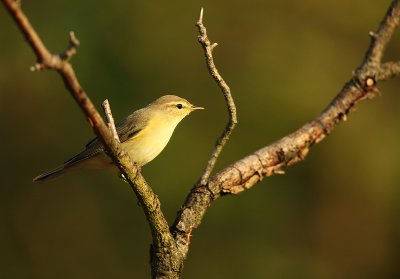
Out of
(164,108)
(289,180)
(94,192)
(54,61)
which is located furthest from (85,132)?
(54,61)

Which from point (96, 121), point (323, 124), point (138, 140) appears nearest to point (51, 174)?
point (138, 140)


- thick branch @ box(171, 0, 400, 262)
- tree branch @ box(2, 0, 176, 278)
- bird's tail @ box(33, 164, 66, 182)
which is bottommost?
tree branch @ box(2, 0, 176, 278)

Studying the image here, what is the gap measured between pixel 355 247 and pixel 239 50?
8.07 ft

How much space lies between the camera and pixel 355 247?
20.7ft

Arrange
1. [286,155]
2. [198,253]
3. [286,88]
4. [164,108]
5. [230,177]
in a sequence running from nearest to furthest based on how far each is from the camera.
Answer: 1. [230,177]
2. [286,155]
3. [164,108]
4. [198,253]
5. [286,88]

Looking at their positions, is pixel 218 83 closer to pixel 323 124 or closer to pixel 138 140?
pixel 323 124

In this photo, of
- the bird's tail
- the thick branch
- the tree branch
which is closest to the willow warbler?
the bird's tail

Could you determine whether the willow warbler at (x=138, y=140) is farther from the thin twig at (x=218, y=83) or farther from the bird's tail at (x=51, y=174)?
the thin twig at (x=218, y=83)

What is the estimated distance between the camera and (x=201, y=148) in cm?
602

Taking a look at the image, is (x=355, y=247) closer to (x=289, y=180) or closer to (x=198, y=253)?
(x=289, y=180)

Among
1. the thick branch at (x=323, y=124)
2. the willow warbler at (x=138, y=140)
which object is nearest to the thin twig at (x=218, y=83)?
the thick branch at (x=323, y=124)

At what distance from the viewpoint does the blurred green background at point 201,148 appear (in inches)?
233

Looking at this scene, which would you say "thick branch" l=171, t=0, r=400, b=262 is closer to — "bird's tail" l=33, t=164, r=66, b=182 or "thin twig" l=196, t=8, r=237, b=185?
"thin twig" l=196, t=8, r=237, b=185

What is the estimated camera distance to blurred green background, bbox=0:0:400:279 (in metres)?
5.93
